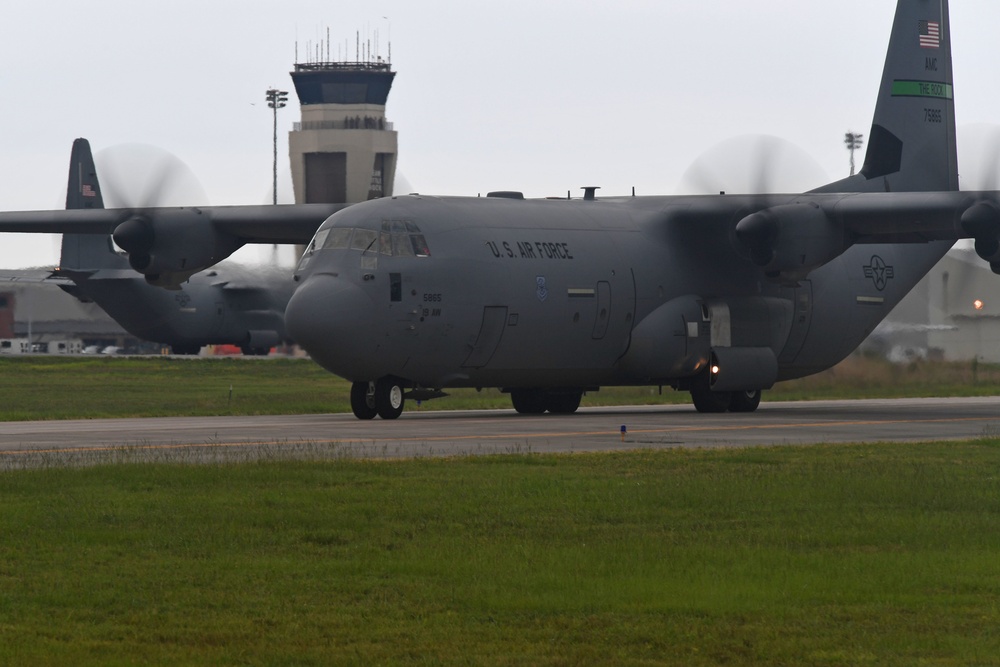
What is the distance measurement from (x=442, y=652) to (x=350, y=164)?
332ft

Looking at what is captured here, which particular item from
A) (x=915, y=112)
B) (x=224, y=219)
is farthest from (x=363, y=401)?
(x=915, y=112)

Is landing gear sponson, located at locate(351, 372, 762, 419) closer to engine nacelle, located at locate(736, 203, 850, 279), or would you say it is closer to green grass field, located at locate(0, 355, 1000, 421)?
engine nacelle, located at locate(736, 203, 850, 279)

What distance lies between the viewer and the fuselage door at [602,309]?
90.5 feet

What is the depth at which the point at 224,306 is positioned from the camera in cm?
7762

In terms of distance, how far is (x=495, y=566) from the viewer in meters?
9.87

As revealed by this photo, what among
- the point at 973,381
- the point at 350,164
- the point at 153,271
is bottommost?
the point at 973,381

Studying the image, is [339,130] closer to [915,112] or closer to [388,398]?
[915,112]

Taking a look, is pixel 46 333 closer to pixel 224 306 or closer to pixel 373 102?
pixel 224 306

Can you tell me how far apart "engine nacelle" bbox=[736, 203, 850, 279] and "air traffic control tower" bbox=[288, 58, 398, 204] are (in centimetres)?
8050

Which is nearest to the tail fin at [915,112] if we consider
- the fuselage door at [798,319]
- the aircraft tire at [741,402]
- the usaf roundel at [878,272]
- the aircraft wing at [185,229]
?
the usaf roundel at [878,272]

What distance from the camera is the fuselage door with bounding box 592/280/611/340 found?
27594mm

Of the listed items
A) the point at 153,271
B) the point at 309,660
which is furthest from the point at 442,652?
the point at 153,271

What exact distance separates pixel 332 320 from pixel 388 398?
2343mm

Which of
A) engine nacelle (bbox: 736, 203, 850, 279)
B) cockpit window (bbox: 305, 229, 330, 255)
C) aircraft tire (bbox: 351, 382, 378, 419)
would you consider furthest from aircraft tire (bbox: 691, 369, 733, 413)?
cockpit window (bbox: 305, 229, 330, 255)
